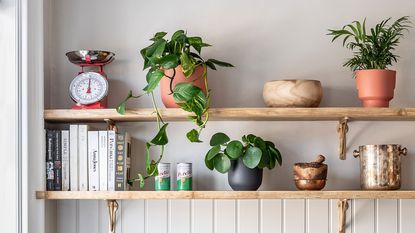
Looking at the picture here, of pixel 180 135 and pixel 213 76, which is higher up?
pixel 213 76

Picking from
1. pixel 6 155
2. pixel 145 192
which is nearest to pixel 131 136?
pixel 145 192

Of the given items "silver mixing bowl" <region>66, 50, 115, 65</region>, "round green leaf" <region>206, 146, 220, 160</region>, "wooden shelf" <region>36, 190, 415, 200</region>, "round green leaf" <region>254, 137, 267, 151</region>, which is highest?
"silver mixing bowl" <region>66, 50, 115, 65</region>

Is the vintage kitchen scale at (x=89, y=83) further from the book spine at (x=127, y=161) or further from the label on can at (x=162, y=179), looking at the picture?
the label on can at (x=162, y=179)

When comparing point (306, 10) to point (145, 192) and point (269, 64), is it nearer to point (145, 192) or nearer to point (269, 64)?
point (269, 64)

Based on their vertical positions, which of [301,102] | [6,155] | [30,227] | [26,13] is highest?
[26,13]

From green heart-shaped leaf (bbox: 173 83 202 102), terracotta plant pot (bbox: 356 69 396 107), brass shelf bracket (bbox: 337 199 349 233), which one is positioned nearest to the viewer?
green heart-shaped leaf (bbox: 173 83 202 102)

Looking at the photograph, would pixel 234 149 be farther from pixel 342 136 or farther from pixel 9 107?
pixel 9 107

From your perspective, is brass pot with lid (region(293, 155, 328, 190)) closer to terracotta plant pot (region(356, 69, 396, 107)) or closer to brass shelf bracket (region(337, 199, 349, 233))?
brass shelf bracket (region(337, 199, 349, 233))

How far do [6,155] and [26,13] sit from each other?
1.67 feet

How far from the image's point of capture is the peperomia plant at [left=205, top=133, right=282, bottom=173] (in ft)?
7.85

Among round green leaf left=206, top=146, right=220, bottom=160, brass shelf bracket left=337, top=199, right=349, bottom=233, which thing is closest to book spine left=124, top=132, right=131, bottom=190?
round green leaf left=206, top=146, right=220, bottom=160

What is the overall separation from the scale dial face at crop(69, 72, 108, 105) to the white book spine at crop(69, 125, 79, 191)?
0.11 m

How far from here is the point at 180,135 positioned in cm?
263

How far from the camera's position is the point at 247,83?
2631mm
